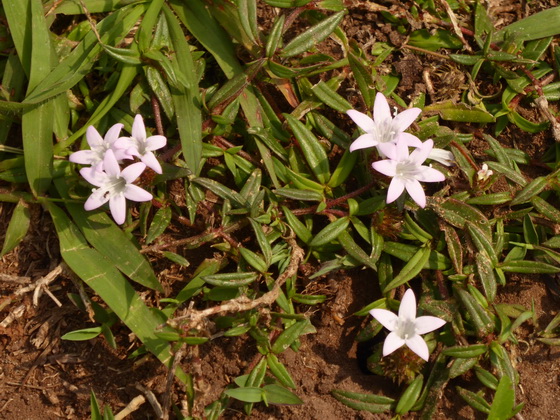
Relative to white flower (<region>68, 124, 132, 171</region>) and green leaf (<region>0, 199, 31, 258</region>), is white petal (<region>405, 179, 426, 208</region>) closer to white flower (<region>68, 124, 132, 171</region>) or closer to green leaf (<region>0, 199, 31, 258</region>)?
white flower (<region>68, 124, 132, 171</region>)

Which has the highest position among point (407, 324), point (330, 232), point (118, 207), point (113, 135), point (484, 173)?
point (113, 135)

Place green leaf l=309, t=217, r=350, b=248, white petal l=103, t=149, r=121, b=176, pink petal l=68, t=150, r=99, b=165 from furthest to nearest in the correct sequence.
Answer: green leaf l=309, t=217, r=350, b=248, pink petal l=68, t=150, r=99, b=165, white petal l=103, t=149, r=121, b=176

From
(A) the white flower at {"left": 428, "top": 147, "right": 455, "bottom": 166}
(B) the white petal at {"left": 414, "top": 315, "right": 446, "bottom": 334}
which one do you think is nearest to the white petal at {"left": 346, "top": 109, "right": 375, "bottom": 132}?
(A) the white flower at {"left": 428, "top": 147, "right": 455, "bottom": 166}

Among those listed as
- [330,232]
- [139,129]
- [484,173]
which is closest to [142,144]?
[139,129]

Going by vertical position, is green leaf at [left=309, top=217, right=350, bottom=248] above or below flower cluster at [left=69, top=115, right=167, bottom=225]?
below

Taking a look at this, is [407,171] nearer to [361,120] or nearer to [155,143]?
[361,120]

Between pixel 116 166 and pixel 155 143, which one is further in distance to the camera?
pixel 155 143

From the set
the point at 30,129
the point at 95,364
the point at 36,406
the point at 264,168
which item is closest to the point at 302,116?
the point at 264,168

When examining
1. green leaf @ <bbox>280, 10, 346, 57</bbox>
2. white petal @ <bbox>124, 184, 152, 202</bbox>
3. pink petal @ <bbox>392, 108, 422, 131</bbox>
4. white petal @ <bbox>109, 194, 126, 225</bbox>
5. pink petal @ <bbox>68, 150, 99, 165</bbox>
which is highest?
green leaf @ <bbox>280, 10, 346, 57</bbox>

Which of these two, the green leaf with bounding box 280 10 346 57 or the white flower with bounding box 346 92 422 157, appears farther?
the green leaf with bounding box 280 10 346 57
